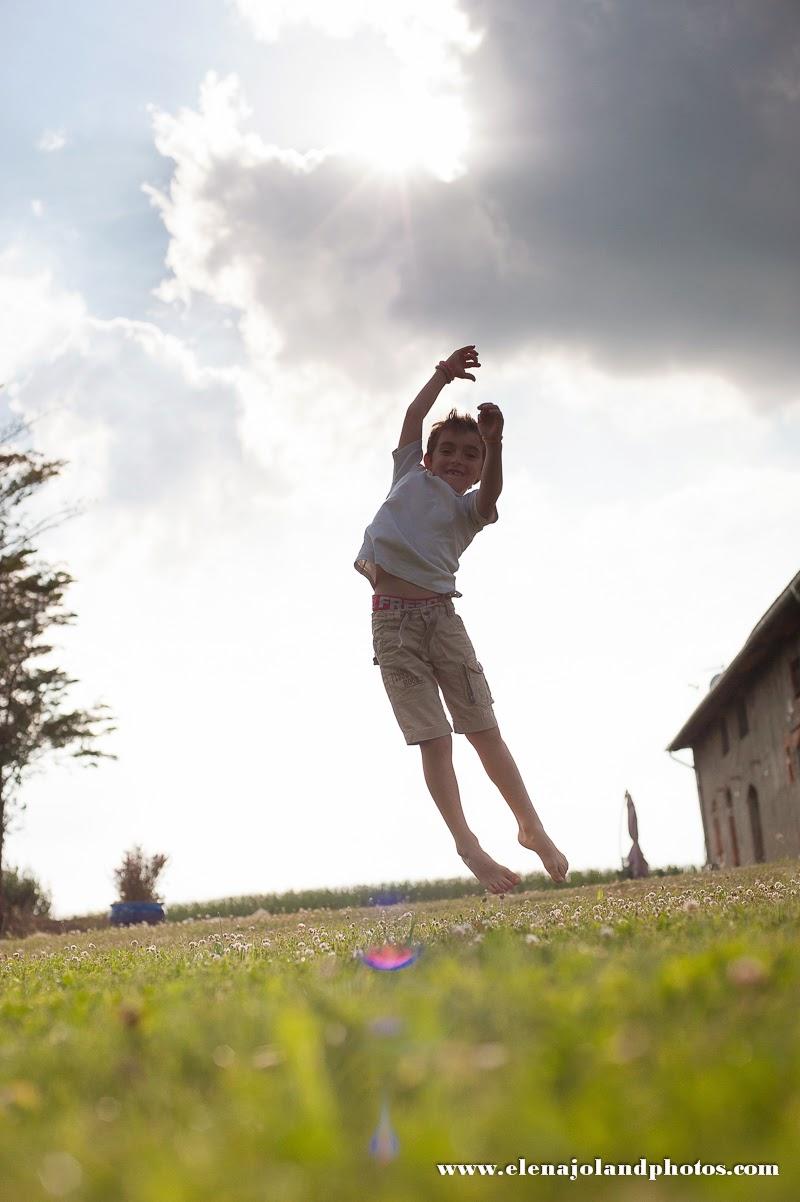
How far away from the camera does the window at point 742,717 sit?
30.1 meters

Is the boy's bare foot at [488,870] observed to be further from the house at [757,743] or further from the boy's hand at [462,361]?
the house at [757,743]

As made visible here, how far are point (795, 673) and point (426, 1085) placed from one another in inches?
953

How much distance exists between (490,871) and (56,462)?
27.7 metres

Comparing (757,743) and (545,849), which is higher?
(757,743)

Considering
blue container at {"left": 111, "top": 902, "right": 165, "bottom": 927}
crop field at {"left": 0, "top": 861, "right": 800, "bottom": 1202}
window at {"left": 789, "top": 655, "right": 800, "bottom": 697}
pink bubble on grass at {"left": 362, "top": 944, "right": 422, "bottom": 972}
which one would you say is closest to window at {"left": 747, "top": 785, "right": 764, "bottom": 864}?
window at {"left": 789, "top": 655, "right": 800, "bottom": 697}

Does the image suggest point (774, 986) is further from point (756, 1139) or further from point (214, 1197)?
point (214, 1197)

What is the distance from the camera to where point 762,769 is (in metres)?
28.2

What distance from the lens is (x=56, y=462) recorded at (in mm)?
31031

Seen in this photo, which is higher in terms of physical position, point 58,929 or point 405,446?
point 405,446

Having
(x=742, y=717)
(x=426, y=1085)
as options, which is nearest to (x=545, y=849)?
(x=426, y=1085)

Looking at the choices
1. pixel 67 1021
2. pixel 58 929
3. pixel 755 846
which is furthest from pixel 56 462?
pixel 67 1021

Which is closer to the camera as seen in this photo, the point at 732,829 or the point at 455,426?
the point at 455,426

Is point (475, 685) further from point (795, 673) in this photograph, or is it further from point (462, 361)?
point (795, 673)

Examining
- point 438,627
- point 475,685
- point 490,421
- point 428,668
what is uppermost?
point 490,421
